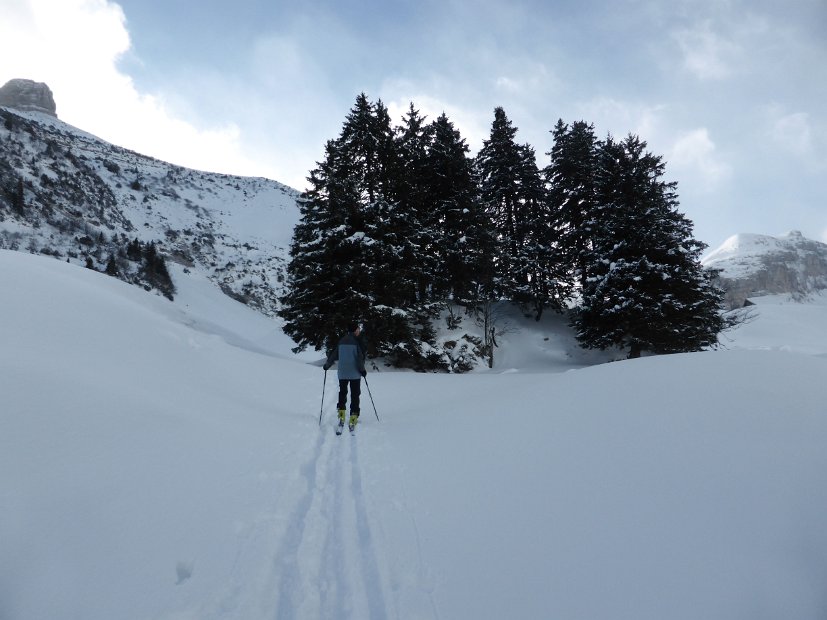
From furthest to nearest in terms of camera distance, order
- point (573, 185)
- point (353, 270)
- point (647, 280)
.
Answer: point (573, 185) < point (647, 280) < point (353, 270)

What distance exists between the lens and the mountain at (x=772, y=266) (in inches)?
3081

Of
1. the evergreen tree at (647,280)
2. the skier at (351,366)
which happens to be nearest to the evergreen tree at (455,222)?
the evergreen tree at (647,280)

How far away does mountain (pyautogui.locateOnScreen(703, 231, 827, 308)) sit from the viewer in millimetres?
78250

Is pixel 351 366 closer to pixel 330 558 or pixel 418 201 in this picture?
pixel 330 558

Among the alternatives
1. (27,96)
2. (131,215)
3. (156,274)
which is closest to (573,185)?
(156,274)

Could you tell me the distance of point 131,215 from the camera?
55.6 metres

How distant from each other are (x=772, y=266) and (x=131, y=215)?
445 feet

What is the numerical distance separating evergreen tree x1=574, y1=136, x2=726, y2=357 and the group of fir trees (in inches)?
2.6

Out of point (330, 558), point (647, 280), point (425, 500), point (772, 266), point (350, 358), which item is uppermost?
point (772, 266)

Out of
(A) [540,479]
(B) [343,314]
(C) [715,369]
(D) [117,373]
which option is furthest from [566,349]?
(D) [117,373]

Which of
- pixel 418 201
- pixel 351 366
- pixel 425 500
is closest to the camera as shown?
pixel 425 500

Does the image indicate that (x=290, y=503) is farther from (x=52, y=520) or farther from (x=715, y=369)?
(x=715, y=369)

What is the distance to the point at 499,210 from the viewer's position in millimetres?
26219

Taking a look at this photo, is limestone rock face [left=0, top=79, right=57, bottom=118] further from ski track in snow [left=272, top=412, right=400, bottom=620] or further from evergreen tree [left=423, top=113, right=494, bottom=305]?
ski track in snow [left=272, top=412, right=400, bottom=620]
